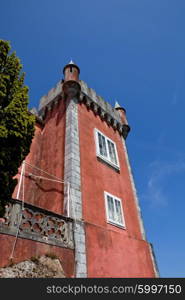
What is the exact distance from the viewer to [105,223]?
9711 mm

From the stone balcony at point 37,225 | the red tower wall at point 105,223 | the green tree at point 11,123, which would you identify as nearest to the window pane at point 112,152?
the red tower wall at point 105,223

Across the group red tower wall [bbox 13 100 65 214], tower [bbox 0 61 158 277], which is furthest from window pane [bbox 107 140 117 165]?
red tower wall [bbox 13 100 65 214]

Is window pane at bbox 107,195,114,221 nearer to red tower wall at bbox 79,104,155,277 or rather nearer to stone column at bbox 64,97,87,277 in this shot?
red tower wall at bbox 79,104,155,277

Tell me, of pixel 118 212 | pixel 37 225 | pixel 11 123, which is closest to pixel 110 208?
pixel 118 212

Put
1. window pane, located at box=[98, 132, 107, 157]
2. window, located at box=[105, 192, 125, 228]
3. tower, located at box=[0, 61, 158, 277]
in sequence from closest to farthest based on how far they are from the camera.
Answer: tower, located at box=[0, 61, 158, 277] → window, located at box=[105, 192, 125, 228] → window pane, located at box=[98, 132, 107, 157]

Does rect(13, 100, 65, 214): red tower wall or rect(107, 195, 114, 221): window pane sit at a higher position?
rect(13, 100, 65, 214): red tower wall

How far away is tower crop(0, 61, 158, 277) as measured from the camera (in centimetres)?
745

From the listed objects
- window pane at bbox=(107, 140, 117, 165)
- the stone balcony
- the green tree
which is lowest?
the stone balcony

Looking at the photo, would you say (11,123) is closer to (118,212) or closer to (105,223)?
(105,223)

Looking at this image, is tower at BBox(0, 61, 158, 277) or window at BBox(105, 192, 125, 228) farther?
window at BBox(105, 192, 125, 228)

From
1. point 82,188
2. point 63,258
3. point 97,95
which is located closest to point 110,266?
point 63,258

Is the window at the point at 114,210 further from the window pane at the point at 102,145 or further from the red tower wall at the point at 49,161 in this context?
the window pane at the point at 102,145

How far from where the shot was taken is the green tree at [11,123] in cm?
491

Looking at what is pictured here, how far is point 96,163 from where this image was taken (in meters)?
11.5
